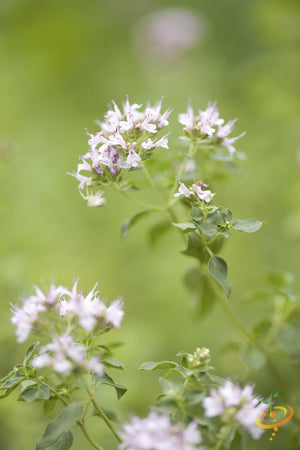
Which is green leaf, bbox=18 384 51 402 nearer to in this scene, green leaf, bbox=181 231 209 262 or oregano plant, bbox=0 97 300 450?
oregano plant, bbox=0 97 300 450

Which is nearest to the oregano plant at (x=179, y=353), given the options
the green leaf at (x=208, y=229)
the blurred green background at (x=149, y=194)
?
the green leaf at (x=208, y=229)

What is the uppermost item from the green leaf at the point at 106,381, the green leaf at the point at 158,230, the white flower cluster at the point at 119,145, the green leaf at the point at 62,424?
the green leaf at the point at 158,230

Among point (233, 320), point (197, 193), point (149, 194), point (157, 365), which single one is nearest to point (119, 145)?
point (197, 193)

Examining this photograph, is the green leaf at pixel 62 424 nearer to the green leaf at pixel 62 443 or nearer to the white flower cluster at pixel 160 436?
the green leaf at pixel 62 443

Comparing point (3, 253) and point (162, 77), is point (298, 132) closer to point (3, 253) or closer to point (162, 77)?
point (162, 77)

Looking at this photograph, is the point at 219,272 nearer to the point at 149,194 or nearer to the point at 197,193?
the point at 197,193

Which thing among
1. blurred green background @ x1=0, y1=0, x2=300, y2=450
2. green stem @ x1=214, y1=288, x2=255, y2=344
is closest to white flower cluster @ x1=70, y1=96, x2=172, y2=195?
green stem @ x1=214, y1=288, x2=255, y2=344
